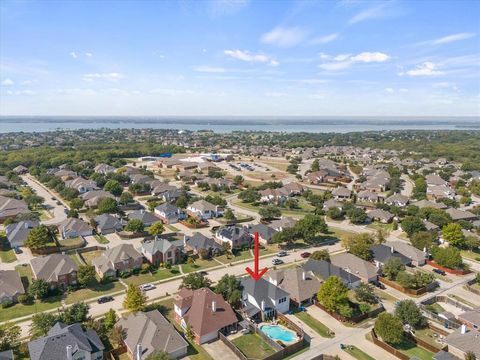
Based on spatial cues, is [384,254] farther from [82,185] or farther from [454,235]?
[82,185]

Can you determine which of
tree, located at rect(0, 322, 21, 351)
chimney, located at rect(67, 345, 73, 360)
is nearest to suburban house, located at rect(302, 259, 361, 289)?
chimney, located at rect(67, 345, 73, 360)

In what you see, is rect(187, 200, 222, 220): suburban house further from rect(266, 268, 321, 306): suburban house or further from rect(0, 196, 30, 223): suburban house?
rect(0, 196, 30, 223): suburban house

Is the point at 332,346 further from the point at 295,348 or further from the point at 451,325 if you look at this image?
the point at 451,325

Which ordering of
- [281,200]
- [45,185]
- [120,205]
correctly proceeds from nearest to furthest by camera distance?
1. [120,205]
2. [281,200]
3. [45,185]

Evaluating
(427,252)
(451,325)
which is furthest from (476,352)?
(427,252)

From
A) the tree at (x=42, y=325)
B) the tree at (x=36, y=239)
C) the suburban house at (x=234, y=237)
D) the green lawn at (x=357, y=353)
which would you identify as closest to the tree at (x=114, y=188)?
the tree at (x=36, y=239)

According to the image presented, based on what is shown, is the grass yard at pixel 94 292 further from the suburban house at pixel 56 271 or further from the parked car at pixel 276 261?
the parked car at pixel 276 261

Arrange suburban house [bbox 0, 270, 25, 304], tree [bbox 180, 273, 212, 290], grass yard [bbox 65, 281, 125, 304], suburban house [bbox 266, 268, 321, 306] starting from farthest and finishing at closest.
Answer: tree [bbox 180, 273, 212, 290]
suburban house [bbox 266, 268, 321, 306]
grass yard [bbox 65, 281, 125, 304]
suburban house [bbox 0, 270, 25, 304]
